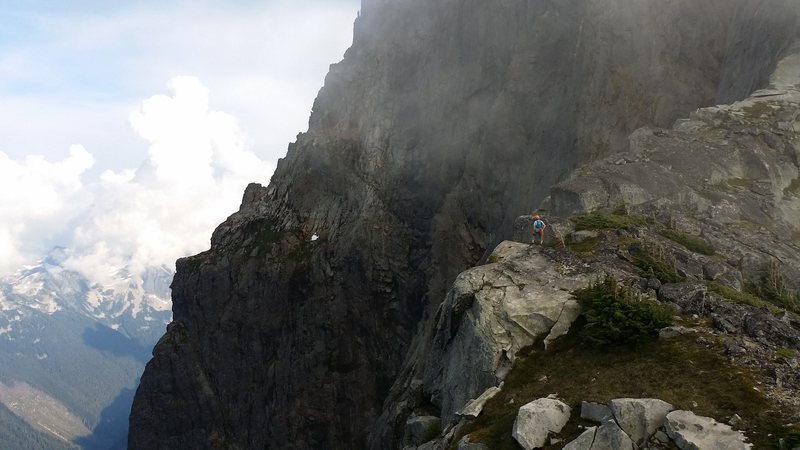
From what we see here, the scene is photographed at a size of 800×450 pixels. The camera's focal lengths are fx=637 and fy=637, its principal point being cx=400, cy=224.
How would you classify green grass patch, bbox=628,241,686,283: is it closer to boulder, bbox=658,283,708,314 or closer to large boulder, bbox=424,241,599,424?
boulder, bbox=658,283,708,314

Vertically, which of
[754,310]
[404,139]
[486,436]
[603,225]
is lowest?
[754,310]

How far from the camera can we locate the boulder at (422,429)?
33.8 m

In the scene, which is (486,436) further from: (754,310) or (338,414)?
(338,414)

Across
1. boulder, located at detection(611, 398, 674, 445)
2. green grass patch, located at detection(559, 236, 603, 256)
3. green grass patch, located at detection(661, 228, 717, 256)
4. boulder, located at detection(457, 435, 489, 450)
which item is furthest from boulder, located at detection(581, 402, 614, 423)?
green grass patch, located at detection(661, 228, 717, 256)

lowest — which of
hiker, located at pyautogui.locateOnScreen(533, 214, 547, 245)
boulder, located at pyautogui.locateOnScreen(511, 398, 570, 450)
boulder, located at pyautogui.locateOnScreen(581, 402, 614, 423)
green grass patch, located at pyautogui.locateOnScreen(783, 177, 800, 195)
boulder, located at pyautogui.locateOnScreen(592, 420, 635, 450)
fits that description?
green grass patch, located at pyautogui.locateOnScreen(783, 177, 800, 195)

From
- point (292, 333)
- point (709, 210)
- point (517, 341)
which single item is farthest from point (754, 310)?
point (292, 333)

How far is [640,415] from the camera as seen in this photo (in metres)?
22.5

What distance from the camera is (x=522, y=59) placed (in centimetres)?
9638

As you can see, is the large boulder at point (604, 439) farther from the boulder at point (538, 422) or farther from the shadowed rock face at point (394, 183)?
the shadowed rock face at point (394, 183)

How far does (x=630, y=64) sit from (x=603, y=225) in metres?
50.6

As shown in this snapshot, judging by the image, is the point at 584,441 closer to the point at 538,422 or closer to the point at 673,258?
the point at 538,422

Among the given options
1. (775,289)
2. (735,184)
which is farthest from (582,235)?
(735,184)

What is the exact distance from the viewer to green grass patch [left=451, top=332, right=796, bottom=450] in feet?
72.3

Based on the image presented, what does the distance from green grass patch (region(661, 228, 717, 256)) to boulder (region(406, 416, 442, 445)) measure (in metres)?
20.0
